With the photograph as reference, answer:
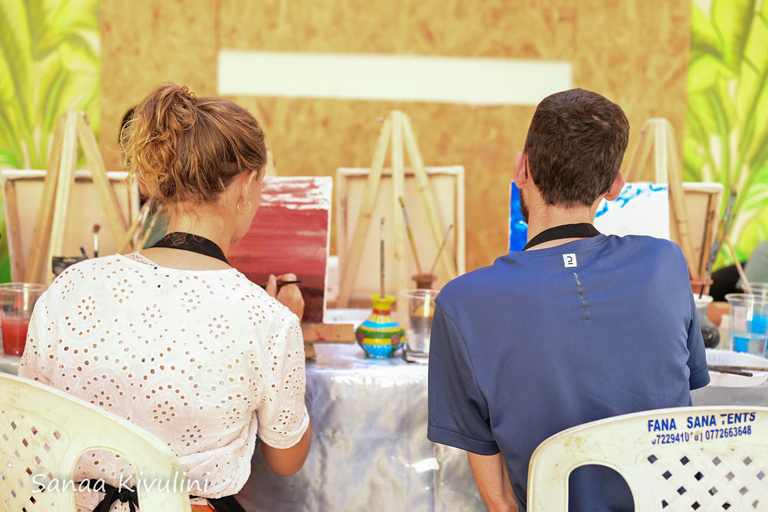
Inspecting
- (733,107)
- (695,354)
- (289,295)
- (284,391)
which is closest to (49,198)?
(289,295)

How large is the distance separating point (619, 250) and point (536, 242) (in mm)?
127

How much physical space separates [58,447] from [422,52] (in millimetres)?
3340

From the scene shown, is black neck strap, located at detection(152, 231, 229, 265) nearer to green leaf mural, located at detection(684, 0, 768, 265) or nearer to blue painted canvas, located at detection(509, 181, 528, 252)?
blue painted canvas, located at detection(509, 181, 528, 252)

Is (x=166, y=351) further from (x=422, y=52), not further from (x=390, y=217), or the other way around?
(x=422, y=52)

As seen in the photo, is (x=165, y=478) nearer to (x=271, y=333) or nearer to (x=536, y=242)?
(x=271, y=333)

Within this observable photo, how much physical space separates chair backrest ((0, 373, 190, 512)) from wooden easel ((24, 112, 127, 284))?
50.1 inches

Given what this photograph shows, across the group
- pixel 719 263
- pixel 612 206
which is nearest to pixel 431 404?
pixel 612 206

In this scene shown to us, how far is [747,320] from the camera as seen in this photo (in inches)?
62.8

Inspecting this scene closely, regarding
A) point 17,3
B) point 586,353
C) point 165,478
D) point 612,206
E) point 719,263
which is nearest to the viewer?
point 165,478

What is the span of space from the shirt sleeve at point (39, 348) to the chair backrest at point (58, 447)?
0.37ft

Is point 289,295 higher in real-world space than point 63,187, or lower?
lower

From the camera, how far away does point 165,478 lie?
780 millimetres

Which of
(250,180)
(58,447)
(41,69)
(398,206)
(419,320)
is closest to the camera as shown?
(58,447)

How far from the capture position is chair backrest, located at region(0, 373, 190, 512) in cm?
78
